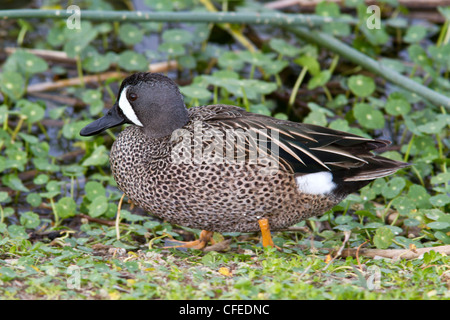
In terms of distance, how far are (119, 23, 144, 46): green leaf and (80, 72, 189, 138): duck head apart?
93.7 inches

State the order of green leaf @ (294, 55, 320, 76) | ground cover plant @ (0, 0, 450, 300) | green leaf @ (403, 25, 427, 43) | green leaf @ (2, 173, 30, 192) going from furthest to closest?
1. green leaf @ (403, 25, 427, 43)
2. green leaf @ (294, 55, 320, 76)
3. green leaf @ (2, 173, 30, 192)
4. ground cover plant @ (0, 0, 450, 300)

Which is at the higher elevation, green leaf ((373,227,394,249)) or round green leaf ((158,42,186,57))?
round green leaf ((158,42,186,57))

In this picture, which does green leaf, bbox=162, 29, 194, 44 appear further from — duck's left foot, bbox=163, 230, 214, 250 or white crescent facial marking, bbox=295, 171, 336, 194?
white crescent facial marking, bbox=295, 171, 336, 194

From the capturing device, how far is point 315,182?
12.4ft

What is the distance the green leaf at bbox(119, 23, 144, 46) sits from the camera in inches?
243

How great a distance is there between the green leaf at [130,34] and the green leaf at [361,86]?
2.03 metres

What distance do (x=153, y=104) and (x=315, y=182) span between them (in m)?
1.04

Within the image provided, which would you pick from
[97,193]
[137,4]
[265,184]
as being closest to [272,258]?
[265,184]

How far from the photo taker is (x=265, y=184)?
365cm

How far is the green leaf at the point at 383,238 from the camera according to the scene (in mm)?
3906

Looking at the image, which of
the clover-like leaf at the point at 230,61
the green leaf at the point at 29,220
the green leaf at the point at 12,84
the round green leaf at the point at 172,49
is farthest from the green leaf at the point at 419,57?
the green leaf at the point at 29,220

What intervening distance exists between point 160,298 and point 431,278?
1368mm

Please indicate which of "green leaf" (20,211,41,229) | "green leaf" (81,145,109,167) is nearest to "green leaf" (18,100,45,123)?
"green leaf" (81,145,109,167)

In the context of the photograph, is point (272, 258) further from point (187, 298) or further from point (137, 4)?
point (137, 4)
